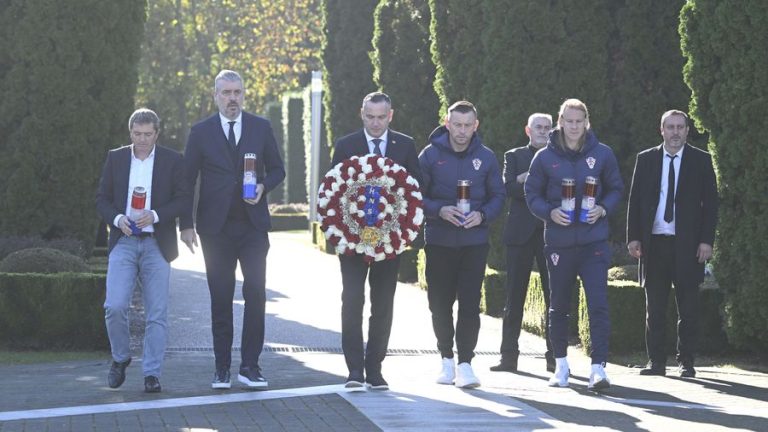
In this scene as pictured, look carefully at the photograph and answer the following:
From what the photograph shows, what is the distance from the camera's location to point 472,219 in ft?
34.4

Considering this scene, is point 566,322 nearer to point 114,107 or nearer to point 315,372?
point 315,372

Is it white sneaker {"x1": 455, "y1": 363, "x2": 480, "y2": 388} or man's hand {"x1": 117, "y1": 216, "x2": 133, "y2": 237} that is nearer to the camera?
man's hand {"x1": 117, "y1": 216, "x2": 133, "y2": 237}

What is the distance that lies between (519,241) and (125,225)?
325cm

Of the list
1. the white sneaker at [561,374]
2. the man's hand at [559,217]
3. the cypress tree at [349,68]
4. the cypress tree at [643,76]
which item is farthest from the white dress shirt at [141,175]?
the cypress tree at [349,68]

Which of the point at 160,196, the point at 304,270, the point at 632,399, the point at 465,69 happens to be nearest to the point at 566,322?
the point at 632,399

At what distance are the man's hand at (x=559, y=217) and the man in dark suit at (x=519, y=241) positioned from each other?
118 centimetres

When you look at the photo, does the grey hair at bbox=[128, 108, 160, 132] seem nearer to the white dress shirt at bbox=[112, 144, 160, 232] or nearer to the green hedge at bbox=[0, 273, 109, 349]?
the white dress shirt at bbox=[112, 144, 160, 232]

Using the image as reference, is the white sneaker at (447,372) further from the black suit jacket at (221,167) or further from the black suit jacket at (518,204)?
the black suit jacket at (221,167)

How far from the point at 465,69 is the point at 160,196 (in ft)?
27.1

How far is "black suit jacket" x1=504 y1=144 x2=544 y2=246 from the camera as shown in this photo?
39.1ft

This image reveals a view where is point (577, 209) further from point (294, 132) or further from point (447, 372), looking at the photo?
point (294, 132)

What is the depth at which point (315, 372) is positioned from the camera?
11789 millimetres

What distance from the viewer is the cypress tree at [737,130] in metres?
11.9

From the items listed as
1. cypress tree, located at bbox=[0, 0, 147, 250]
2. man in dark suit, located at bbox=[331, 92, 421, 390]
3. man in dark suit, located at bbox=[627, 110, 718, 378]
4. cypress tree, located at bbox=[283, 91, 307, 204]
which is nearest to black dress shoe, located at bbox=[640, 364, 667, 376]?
man in dark suit, located at bbox=[627, 110, 718, 378]
